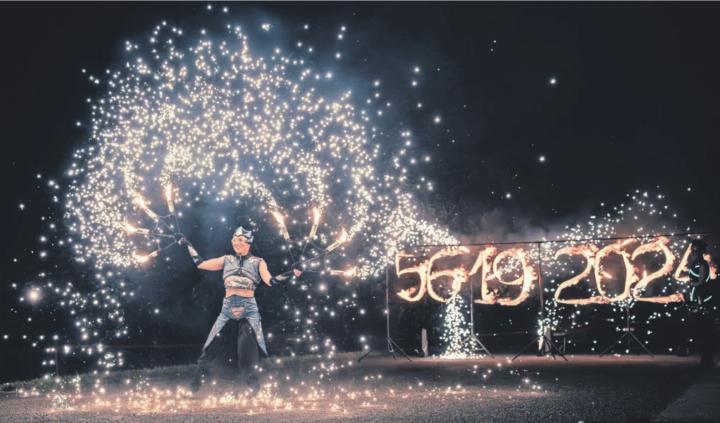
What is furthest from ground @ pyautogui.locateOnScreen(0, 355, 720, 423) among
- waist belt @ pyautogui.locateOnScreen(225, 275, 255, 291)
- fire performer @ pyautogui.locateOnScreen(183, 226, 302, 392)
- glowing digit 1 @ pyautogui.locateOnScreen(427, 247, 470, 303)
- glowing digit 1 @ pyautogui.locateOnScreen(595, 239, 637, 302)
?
glowing digit 1 @ pyautogui.locateOnScreen(427, 247, 470, 303)

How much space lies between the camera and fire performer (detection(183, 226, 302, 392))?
10.4 m

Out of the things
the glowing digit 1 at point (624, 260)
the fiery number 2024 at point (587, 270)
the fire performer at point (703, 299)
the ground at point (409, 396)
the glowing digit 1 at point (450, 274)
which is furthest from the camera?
the glowing digit 1 at point (450, 274)

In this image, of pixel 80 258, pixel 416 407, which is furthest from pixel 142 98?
pixel 416 407

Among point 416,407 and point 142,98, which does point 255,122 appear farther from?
point 416,407

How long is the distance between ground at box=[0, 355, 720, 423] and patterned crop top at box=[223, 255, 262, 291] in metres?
1.62

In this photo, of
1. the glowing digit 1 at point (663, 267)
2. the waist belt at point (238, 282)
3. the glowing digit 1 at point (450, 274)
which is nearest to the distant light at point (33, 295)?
the waist belt at point (238, 282)

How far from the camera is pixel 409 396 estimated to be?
932 cm

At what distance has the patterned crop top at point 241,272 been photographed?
35.4ft

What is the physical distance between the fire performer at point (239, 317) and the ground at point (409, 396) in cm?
44

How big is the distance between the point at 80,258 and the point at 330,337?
8.00 m

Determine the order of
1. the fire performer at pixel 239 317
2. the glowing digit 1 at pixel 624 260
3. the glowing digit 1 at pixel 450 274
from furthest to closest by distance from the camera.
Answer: the glowing digit 1 at pixel 450 274 < the glowing digit 1 at pixel 624 260 < the fire performer at pixel 239 317

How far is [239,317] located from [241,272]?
71 centimetres

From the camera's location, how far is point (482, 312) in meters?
22.0

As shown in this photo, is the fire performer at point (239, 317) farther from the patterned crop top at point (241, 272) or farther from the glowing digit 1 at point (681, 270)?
the glowing digit 1 at point (681, 270)
